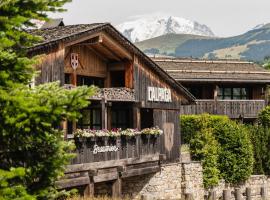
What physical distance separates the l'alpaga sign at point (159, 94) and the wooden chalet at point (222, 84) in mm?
9728

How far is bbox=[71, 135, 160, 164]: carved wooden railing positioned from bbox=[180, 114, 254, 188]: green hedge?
430 centimetres

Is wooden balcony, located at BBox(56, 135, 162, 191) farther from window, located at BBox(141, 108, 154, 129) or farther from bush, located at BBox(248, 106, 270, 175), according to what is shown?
bush, located at BBox(248, 106, 270, 175)

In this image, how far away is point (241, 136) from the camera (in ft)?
107

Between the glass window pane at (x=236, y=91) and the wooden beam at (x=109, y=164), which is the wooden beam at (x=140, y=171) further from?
the glass window pane at (x=236, y=91)

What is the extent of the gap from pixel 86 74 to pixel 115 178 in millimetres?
5160

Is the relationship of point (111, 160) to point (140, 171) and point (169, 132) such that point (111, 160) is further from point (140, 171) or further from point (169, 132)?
point (169, 132)

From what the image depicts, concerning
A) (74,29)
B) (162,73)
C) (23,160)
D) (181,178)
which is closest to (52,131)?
(23,160)

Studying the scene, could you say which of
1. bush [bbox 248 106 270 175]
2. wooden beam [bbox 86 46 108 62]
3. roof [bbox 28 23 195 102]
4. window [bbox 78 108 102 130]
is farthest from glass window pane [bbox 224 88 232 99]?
wooden beam [bbox 86 46 108 62]

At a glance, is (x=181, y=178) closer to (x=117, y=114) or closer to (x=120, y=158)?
(x=117, y=114)

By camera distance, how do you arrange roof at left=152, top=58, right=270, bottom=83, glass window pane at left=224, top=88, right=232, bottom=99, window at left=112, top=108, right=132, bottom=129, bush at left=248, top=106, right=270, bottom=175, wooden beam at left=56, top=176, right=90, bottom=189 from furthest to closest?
glass window pane at left=224, top=88, right=232, bottom=99 → roof at left=152, top=58, right=270, bottom=83 → bush at left=248, top=106, right=270, bottom=175 → window at left=112, top=108, right=132, bottom=129 → wooden beam at left=56, top=176, right=90, bottom=189

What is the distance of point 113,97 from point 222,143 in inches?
383

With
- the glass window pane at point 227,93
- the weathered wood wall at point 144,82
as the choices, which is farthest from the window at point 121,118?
the glass window pane at point 227,93

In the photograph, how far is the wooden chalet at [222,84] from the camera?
132 feet

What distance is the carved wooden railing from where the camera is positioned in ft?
71.9
